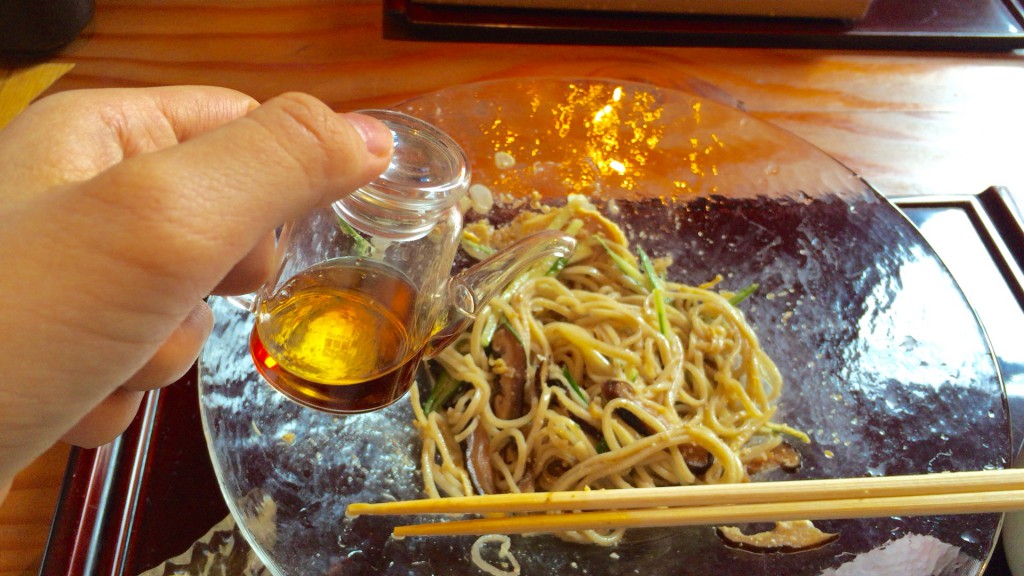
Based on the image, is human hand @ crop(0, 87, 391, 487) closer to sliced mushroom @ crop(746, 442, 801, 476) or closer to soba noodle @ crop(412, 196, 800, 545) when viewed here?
soba noodle @ crop(412, 196, 800, 545)

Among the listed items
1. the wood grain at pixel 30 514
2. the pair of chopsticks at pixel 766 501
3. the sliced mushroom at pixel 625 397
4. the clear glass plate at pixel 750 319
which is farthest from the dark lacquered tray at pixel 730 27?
the pair of chopsticks at pixel 766 501

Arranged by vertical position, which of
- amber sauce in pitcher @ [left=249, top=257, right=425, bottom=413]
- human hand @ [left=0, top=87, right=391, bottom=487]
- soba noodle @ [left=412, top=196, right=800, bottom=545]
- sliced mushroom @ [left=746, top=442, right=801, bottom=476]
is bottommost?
sliced mushroom @ [left=746, top=442, right=801, bottom=476]

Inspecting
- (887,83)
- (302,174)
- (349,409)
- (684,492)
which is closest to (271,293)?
(349,409)

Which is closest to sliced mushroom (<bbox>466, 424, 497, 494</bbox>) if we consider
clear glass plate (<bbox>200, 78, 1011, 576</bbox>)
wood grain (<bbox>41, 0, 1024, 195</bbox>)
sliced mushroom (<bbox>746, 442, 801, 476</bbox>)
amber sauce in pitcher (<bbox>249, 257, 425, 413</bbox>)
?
clear glass plate (<bbox>200, 78, 1011, 576</bbox>)

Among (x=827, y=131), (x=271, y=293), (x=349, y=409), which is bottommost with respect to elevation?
(x=349, y=409)

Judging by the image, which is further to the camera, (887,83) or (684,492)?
(887,83)

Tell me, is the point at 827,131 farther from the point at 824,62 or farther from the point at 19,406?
the point at 19,406

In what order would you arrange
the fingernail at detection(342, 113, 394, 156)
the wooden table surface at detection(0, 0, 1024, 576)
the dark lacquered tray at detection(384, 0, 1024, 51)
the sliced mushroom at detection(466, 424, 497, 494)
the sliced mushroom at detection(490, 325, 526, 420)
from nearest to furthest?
1. the fingernail at detection(342, 113, 394, 156)
2. the sliced mushroom at detection(466, 424, 497, 494)
3. the sliced mushroom at detection(490, 325, 526, 420)
4. the wooden table surface at detection(0, 0, 1024, 576)
5. the dark lacquered tray at detection(384, 0, 1024, 51)
